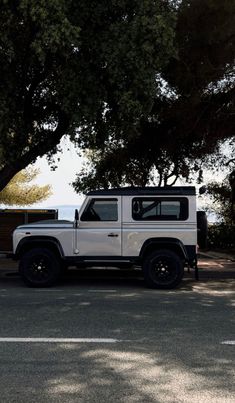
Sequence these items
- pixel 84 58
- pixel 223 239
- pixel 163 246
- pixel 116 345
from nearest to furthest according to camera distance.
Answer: pixel 116 345 → pixel 163 246 → pixel 84 58 → pixel 223 239

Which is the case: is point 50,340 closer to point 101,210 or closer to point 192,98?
point 101,210

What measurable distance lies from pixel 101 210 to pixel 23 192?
3629 centimetres

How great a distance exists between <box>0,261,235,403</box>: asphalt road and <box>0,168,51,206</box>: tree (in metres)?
35.2

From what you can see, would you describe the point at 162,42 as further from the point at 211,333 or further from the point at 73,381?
the point at 73,381

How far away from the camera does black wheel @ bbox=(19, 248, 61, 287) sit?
1045cm

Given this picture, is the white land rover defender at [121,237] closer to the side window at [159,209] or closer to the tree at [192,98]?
the side window at [159,209]

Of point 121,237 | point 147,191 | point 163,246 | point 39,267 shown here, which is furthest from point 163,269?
point 39,267

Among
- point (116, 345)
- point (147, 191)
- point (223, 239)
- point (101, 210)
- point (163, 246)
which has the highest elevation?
point (147, 191)

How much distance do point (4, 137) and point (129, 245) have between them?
4389 millimetres

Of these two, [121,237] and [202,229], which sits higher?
[202,229]

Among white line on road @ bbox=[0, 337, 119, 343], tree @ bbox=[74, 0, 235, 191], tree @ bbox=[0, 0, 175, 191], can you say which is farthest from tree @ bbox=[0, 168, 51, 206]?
white line on road @ bbox=[0, 337, 119, 343]

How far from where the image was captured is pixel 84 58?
12.2 meters

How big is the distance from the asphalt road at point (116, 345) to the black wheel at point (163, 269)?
0.30 m

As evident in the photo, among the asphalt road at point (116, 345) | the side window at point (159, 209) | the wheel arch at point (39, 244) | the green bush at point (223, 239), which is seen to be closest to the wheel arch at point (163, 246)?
the side window at point (159, 209)
